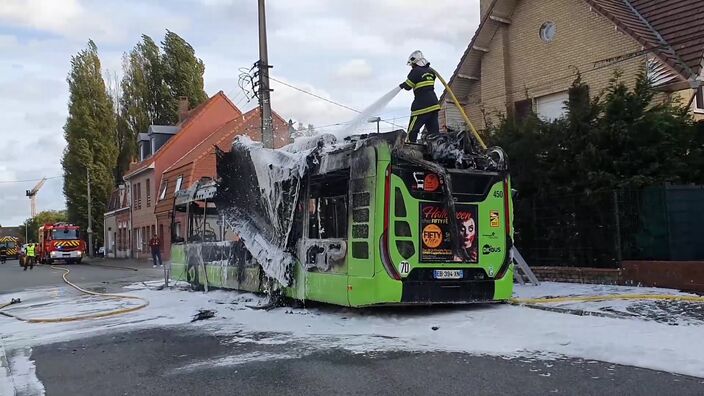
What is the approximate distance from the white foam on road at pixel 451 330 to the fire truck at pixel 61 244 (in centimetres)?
3563

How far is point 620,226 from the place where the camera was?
1195 centimetres

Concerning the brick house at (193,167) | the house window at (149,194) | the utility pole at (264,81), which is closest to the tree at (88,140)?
the house window at (149,194)

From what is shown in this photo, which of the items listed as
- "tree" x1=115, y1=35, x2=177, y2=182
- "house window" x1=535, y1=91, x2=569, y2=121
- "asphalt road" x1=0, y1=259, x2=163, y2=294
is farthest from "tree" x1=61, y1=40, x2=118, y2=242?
"house window" x1=535, y1=91, x2=569, y2=121

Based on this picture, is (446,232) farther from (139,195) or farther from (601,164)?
(139,195)

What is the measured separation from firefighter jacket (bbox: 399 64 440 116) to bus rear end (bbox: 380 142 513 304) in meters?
A: 1.46

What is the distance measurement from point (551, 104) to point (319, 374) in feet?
45.1

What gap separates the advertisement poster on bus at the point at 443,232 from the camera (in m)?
8.97

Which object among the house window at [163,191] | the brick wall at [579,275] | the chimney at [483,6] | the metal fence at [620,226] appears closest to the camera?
the metal fence at [620,226]

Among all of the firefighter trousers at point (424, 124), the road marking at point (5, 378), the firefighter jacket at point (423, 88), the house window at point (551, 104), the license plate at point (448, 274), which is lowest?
the road marking at point (5, 378)

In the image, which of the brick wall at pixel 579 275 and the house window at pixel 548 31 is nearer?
the brick wall at pixel 579 275

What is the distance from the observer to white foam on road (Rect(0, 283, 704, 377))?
21.9ft

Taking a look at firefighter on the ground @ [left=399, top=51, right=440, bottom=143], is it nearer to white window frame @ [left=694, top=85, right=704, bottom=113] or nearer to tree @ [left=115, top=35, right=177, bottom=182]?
white window frame @ [left=694, top=85, right=704, bottom=113]

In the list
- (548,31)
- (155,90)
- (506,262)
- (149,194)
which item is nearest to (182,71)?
(155,90)

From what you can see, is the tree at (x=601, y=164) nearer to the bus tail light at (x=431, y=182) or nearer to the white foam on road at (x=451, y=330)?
the white foam on road at (x=451, y=330)
